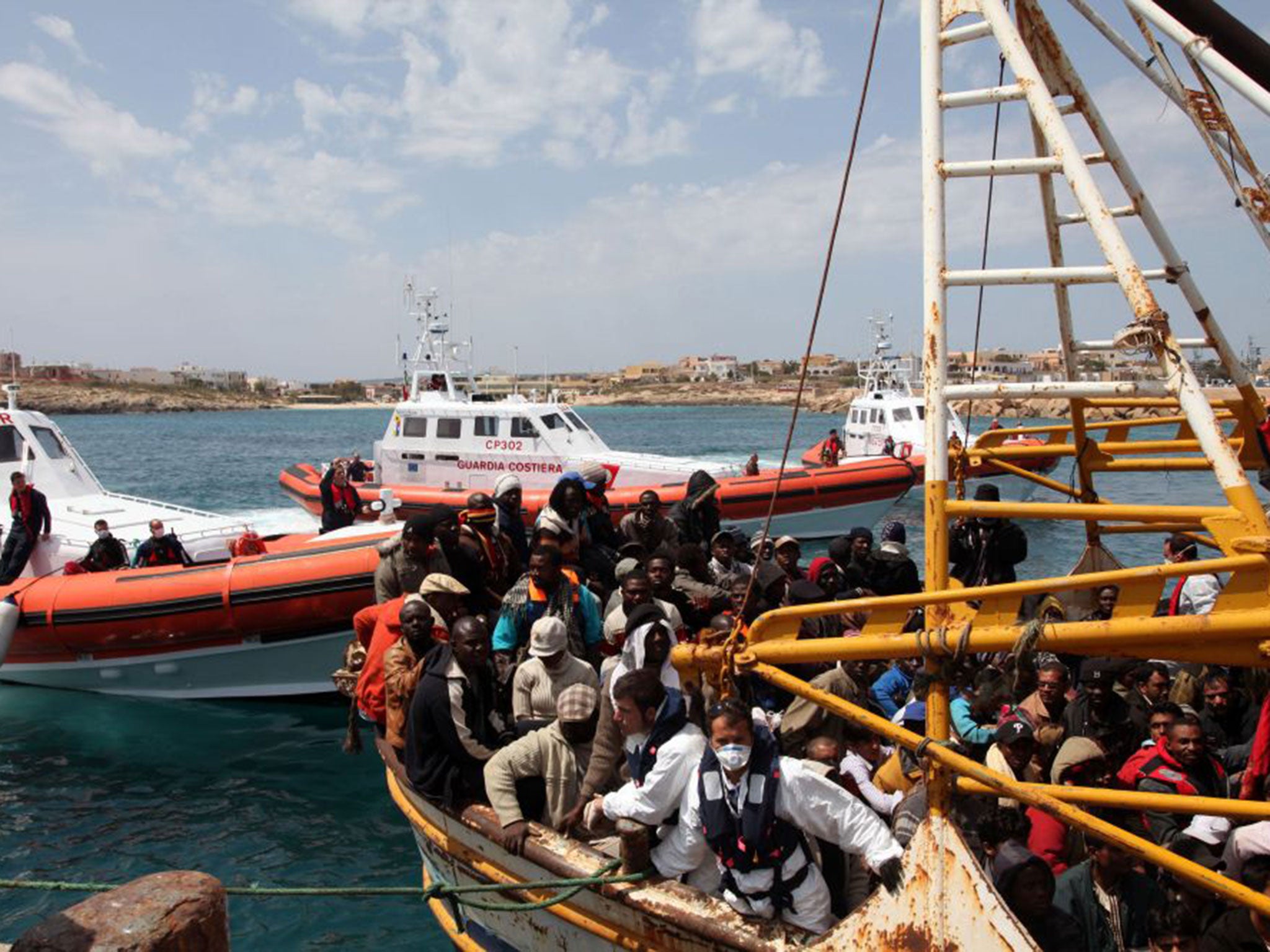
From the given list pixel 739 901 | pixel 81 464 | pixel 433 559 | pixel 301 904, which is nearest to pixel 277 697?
pixel 301 904

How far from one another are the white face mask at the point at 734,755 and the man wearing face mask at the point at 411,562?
3202mm

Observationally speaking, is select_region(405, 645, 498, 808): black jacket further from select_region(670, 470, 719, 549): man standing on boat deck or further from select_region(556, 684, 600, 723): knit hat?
select_region(670, 470, 719, 549): man standing on boat deck

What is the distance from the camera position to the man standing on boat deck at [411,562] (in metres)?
5.88

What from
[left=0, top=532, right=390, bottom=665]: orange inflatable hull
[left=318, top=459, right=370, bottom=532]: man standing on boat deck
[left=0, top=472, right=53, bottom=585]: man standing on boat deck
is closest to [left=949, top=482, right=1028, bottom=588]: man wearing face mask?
[left=0, top=532, right=390, bottom=665]: orange inflatable hull

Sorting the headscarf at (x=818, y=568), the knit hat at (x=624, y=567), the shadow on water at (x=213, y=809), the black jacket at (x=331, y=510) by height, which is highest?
the knit hat at (x=624, y=567)

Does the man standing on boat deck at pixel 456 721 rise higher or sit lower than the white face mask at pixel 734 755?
lower

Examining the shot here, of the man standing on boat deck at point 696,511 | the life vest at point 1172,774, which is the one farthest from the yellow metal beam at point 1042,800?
the man standing on boat deck at point 696,511

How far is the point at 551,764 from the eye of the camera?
4.16 metres

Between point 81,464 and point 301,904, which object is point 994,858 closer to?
point 301,904

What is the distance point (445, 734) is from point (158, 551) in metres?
6.85

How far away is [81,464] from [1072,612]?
42.5ft

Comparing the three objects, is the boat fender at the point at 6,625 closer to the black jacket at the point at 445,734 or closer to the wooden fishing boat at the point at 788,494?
the black jacket at the point at 445,734

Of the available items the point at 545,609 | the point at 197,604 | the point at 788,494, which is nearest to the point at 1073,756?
the point at 545,609

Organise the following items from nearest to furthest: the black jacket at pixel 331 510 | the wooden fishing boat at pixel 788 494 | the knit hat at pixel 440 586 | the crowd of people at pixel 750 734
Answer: the crowd of people at pixel 750 734
the knit hat at pixel 440 586
the black jacket at pixel 331 510
the wooden fishing boat at pixel 788 494
